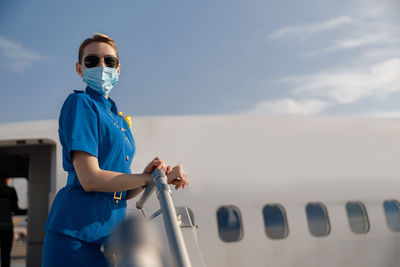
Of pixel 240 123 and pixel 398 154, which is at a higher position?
pixel 240 123

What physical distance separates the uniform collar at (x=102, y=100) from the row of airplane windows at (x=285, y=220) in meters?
3.21

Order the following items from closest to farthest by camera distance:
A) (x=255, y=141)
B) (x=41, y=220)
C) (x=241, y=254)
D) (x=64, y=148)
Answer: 1. (x=64, y=148)
2. (x=241, y=254)
3. (x=255, y=141)
4. (x=41, y=220)

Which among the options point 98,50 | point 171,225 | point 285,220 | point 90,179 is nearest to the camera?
point 171,225

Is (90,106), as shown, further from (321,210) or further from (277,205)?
(321,210)

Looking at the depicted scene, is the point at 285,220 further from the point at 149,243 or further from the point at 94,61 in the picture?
the point at 149,243

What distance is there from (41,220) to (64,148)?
21.1 ft

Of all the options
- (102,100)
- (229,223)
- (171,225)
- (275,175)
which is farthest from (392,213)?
(171,225)

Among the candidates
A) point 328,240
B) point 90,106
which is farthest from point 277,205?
point 90,106

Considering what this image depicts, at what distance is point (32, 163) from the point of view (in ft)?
25.0

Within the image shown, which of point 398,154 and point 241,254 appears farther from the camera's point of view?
point 398,154

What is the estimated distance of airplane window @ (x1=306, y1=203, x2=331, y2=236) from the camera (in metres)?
4.88

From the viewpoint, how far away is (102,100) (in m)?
1.75

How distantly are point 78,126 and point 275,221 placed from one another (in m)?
3.82

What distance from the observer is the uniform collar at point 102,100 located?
1.75 metres
